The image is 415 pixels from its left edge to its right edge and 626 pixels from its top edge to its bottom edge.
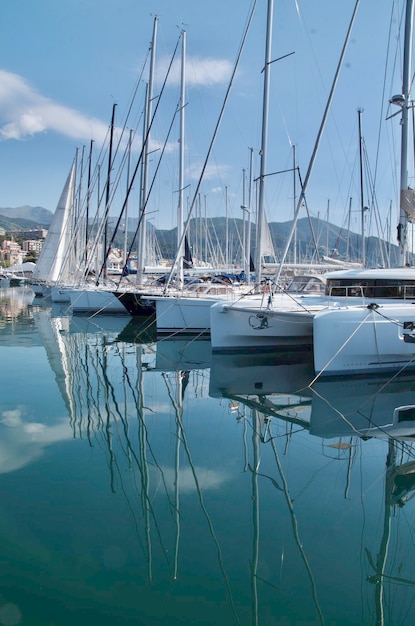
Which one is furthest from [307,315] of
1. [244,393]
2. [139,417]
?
[139,417]

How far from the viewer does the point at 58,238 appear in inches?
1590

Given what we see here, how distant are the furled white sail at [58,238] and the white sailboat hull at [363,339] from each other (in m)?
33.2

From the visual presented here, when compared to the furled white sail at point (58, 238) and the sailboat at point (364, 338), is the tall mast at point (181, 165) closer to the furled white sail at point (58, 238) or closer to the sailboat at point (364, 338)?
the sailboat at point (364, 338)

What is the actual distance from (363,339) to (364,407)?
263 cm

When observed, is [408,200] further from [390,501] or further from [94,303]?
[94,303]

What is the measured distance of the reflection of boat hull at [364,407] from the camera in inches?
298

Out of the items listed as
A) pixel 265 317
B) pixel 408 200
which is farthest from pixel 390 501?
pixel 408 200

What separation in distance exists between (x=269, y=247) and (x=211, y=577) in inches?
728

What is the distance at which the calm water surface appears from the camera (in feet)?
11.7

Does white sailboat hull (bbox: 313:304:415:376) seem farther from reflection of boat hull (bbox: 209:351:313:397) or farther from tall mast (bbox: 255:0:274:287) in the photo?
tall mast (bbox: 255:0:274:287)

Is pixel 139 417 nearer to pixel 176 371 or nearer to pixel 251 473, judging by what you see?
pixel 251 473

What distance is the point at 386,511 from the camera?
5.00 metres

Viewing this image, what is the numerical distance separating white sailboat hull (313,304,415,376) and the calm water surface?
91 cm

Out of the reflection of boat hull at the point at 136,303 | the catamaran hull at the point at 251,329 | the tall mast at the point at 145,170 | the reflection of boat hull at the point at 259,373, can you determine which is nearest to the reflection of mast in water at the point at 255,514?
the reflection of boat hull at the point at 259,373
